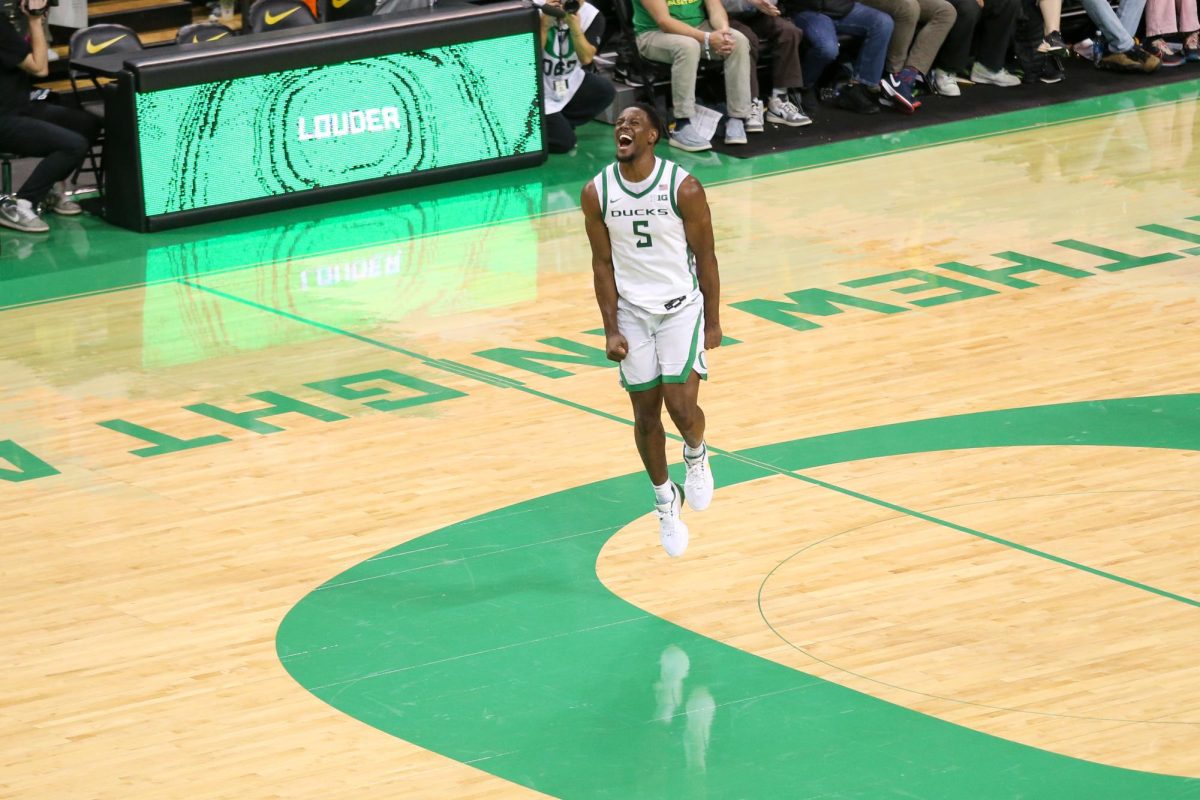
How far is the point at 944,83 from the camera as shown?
1593 centimetres

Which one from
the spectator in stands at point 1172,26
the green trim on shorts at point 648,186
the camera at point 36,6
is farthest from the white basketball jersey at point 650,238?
the spectator in stands at point 1172,26

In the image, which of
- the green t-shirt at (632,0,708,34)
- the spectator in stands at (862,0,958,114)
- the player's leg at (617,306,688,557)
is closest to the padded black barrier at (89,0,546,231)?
the green t-shirt at (632,0,708,34)

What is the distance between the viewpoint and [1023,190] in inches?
517

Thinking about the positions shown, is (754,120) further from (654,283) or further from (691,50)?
(654,283)

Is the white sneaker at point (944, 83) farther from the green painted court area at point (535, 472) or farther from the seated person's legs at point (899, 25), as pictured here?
the green painted court area at point (535, 472)

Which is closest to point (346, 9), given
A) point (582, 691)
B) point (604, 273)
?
point (604, 273)

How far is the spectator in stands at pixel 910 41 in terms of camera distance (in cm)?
1543

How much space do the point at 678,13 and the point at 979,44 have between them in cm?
310

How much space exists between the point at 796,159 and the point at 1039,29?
3.26m

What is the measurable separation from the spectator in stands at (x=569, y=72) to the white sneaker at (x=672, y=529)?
694cm

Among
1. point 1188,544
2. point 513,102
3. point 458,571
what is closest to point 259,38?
point 513,102

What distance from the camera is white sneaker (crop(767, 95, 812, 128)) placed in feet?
49.6

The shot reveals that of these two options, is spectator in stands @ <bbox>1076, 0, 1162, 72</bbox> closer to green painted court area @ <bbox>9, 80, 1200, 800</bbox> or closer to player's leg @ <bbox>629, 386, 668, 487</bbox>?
green painted court area @ <bbox>9, 80, 1200, 800</bbox>

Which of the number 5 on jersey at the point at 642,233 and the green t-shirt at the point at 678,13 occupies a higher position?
the number 5 on jersey at the point at 642,233
